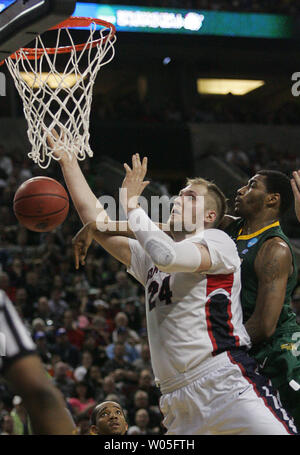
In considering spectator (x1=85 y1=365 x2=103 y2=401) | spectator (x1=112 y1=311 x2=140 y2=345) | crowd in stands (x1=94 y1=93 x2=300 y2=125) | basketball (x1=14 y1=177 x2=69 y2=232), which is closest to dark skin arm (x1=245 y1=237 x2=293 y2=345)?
basketball (x1=14 y1=177 x2=69 y2=232)

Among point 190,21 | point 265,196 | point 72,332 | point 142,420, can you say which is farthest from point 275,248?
point 190,21

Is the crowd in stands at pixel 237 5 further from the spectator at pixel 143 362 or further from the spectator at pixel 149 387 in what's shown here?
the spectator at pixel 149 387

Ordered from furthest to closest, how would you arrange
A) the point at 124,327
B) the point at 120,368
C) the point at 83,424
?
the point at 124,327 < the point at 120,368 < the point at 83,424

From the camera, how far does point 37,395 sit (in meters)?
1.66

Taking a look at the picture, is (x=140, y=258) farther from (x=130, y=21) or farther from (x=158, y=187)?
(x=130, y=21)

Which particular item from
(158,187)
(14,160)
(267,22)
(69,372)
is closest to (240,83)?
(267,22)

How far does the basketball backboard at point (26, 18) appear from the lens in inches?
128

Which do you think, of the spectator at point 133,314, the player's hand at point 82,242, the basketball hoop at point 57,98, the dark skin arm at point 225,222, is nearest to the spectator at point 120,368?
the spectator at point 133,314

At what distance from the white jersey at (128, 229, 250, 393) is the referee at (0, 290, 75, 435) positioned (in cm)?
142

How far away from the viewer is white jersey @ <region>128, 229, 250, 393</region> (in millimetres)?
3062

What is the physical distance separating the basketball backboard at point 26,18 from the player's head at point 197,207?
1.03 meters

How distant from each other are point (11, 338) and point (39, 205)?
2092 mm

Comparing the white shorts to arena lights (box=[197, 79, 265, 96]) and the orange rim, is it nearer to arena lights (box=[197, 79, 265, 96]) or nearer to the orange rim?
the orange rim

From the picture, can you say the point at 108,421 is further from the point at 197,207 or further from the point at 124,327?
the point at 124,327
